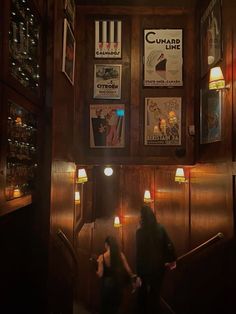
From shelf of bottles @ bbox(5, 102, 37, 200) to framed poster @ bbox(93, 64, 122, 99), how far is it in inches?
88.9

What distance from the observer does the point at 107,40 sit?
463cm

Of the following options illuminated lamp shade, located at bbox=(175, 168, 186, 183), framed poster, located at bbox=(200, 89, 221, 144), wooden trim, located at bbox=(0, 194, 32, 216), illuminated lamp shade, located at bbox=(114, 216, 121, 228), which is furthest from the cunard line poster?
illuminated lamp shade, located at bbox=(114, 216, 121, 228)

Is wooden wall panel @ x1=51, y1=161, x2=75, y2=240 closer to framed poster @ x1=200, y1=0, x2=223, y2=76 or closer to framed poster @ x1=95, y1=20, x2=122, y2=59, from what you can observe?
framed poster @ x1=95, y1=20, x2=122, y2=59

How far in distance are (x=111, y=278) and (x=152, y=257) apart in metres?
0.76

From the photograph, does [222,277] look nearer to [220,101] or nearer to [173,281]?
[220,101]

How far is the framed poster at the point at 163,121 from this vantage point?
4574 mm

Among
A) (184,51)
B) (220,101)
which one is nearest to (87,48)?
(184,51)

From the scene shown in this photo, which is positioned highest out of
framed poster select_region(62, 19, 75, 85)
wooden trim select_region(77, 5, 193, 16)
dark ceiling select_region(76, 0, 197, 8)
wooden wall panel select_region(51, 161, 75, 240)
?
dark ceiling select_region(76, 0, 197, 8)

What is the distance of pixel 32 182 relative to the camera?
2561mm

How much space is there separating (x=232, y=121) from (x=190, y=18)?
238 centimetres

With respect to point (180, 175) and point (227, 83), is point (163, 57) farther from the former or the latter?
point (180, 175)

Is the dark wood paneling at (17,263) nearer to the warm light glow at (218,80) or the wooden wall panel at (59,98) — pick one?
the wooden wall panel at (59,98)

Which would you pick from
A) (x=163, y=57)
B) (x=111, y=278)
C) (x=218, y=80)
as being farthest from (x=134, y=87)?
(x=111, y=278)

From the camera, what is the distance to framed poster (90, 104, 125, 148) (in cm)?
462
